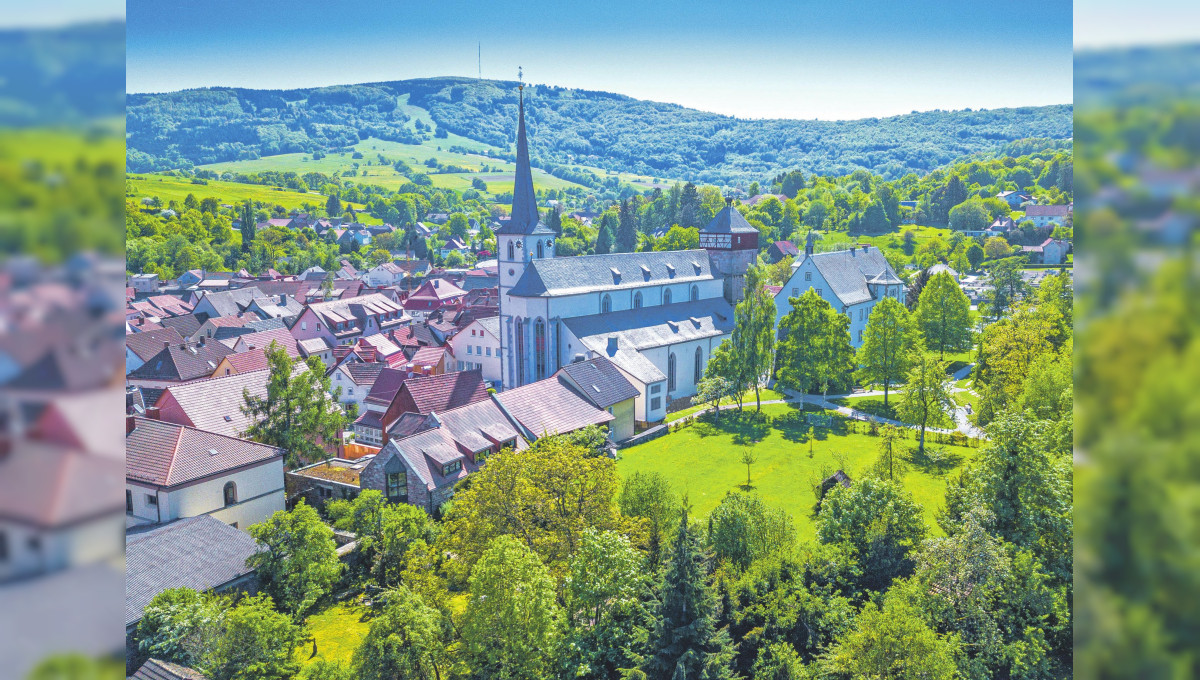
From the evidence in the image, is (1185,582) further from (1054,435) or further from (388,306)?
(388,306)

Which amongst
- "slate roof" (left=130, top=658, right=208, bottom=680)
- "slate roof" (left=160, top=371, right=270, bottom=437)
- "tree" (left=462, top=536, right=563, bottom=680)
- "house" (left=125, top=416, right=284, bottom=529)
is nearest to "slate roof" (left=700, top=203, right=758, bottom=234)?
"slate roof" (left=160, top=371, right=270, bottom=437)

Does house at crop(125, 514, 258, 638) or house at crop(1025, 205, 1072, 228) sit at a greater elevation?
house at crop(1025, 205, 1072, 228)

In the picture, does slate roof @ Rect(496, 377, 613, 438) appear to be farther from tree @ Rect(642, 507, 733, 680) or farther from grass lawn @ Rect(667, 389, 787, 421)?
tree @ Rect(642, 507, 733, 680)

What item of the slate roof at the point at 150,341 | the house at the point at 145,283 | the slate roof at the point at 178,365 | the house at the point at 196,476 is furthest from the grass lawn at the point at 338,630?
the house at the point at 145,283

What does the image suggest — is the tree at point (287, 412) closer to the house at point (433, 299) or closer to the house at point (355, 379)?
the house at point (355, 379)

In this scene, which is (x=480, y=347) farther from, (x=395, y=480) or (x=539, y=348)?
(x=395, y=480)

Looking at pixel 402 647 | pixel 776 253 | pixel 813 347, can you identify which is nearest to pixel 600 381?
pixel 813 347
